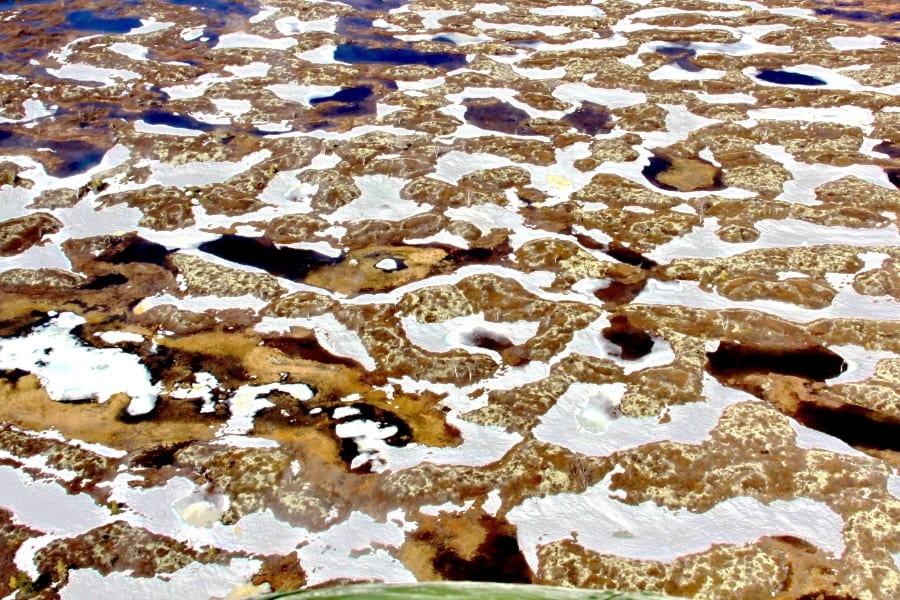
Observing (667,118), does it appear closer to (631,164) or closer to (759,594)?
(631,164)

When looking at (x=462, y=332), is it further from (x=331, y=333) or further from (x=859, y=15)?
(x=859, y=15)

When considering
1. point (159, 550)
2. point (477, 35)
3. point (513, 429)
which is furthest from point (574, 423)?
point (477, 35)

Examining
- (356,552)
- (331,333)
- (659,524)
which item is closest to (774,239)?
(659,524)

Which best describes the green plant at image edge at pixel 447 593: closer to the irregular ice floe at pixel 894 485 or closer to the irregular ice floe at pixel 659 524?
the irregular ice floe at pixel 659 524

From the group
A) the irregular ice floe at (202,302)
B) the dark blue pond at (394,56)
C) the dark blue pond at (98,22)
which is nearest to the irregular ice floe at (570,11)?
the dark blue pond at (394,56)

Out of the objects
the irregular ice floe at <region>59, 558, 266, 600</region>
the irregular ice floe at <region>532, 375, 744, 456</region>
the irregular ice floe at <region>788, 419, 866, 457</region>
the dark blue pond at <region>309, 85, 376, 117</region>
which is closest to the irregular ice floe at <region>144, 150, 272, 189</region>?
the dark blue pond at <region>309, 85, 376, 117</region>

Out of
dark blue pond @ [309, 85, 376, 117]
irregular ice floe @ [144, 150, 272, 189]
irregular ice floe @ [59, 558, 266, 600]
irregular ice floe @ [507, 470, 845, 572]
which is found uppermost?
dark blue pond @ [309, 85, 376, 117]

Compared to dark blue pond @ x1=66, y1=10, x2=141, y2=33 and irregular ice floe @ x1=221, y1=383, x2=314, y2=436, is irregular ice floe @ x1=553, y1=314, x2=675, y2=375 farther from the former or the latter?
dark blue pond @ x1=66, y1=10, x2=141, y2=33
